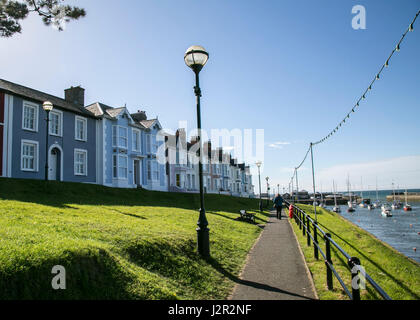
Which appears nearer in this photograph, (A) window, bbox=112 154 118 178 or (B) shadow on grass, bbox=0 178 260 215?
(B) shadow on grass, bbox=0 178 260 215

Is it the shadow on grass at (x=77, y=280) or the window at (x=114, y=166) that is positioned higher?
the window at (x=114, y=166)

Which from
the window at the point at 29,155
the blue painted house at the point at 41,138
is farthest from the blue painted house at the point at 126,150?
the window at the point at 29,155

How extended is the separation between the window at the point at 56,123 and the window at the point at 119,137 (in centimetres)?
543

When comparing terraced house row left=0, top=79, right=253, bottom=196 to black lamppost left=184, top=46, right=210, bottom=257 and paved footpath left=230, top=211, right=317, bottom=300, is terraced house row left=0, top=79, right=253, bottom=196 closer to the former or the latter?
black lamppost left=184, top=46, right=210, bottom=257

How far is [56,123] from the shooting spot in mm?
23875

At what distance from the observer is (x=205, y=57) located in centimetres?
858

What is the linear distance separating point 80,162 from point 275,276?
22.4 metres

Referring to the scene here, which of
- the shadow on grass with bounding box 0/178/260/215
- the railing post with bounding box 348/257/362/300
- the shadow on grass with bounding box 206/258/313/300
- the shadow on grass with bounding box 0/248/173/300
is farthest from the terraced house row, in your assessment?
the railing post with bounding box 348/257/362/300

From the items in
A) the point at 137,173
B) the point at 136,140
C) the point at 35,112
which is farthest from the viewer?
the point at 136,140

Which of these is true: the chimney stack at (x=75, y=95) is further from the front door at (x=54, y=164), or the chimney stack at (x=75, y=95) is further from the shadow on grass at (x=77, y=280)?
the shadow on grass at (x=77, y=280)

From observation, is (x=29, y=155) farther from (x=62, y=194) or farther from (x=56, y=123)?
(x=62, y=194)

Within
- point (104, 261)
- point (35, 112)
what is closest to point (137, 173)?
point (35, 112)

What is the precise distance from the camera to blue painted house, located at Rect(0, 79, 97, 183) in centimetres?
2003

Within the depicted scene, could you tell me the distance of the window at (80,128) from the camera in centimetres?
2559
